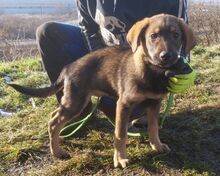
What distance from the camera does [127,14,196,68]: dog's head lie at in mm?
2905

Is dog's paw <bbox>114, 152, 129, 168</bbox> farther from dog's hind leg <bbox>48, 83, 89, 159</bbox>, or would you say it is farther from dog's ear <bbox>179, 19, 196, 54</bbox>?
dog's ear <bbox>179, 19, 196, 54</bbox>

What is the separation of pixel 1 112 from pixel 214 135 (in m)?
2.33

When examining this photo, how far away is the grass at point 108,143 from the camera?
3236mm

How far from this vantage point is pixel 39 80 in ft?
18.1

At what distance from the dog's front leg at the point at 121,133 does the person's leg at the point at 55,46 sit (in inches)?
45.2

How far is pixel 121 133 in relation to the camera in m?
3.16

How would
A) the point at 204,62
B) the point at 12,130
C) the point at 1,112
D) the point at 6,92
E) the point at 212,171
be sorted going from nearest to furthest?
the point at 212,171, the point at 12,130, the point at 1,112, the point at 6,92, the point at 204,62

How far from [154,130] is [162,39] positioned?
84 cm

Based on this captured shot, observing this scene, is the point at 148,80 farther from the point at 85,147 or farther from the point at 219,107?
the point at 219,107

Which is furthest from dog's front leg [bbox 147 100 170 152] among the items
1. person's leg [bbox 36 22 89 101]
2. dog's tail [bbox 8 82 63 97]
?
person's leg [bbox 36 22 89 101]

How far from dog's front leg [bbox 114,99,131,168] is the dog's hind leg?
0.43 metres

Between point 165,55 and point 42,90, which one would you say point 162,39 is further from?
point 42,90

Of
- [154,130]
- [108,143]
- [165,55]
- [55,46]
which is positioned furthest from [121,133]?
[55,46]

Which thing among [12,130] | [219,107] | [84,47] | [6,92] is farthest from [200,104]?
[6,92]
